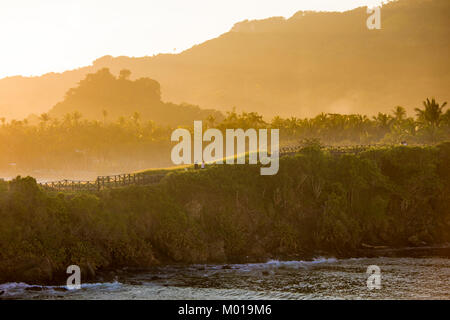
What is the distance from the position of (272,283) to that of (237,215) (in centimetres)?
1684

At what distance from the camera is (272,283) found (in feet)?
185

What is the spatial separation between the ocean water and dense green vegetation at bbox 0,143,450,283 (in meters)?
3.38

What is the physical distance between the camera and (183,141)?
5925 inches

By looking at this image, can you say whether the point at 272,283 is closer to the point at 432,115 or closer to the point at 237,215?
the point at 237,215

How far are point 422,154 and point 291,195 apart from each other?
2343 cm

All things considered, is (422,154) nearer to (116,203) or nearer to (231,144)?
(116,203)

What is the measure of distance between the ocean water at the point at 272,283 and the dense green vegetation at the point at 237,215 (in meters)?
3.38

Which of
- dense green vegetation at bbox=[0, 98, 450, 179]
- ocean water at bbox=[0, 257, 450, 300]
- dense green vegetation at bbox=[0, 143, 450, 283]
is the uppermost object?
dense green vegetation at bbox=[0, 98, 450, 179]

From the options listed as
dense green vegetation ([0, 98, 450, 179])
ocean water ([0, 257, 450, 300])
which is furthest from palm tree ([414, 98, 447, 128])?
ocean water ([0, 257, 450, 300])

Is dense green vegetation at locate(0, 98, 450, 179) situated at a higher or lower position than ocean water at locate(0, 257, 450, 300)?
higher

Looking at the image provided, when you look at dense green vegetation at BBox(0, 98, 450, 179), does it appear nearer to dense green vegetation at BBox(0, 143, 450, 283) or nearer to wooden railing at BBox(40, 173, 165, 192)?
dense green vegetation at BBox(0, 143, 450, 283)

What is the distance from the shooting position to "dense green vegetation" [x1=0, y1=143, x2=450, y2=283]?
57750 millimetres
